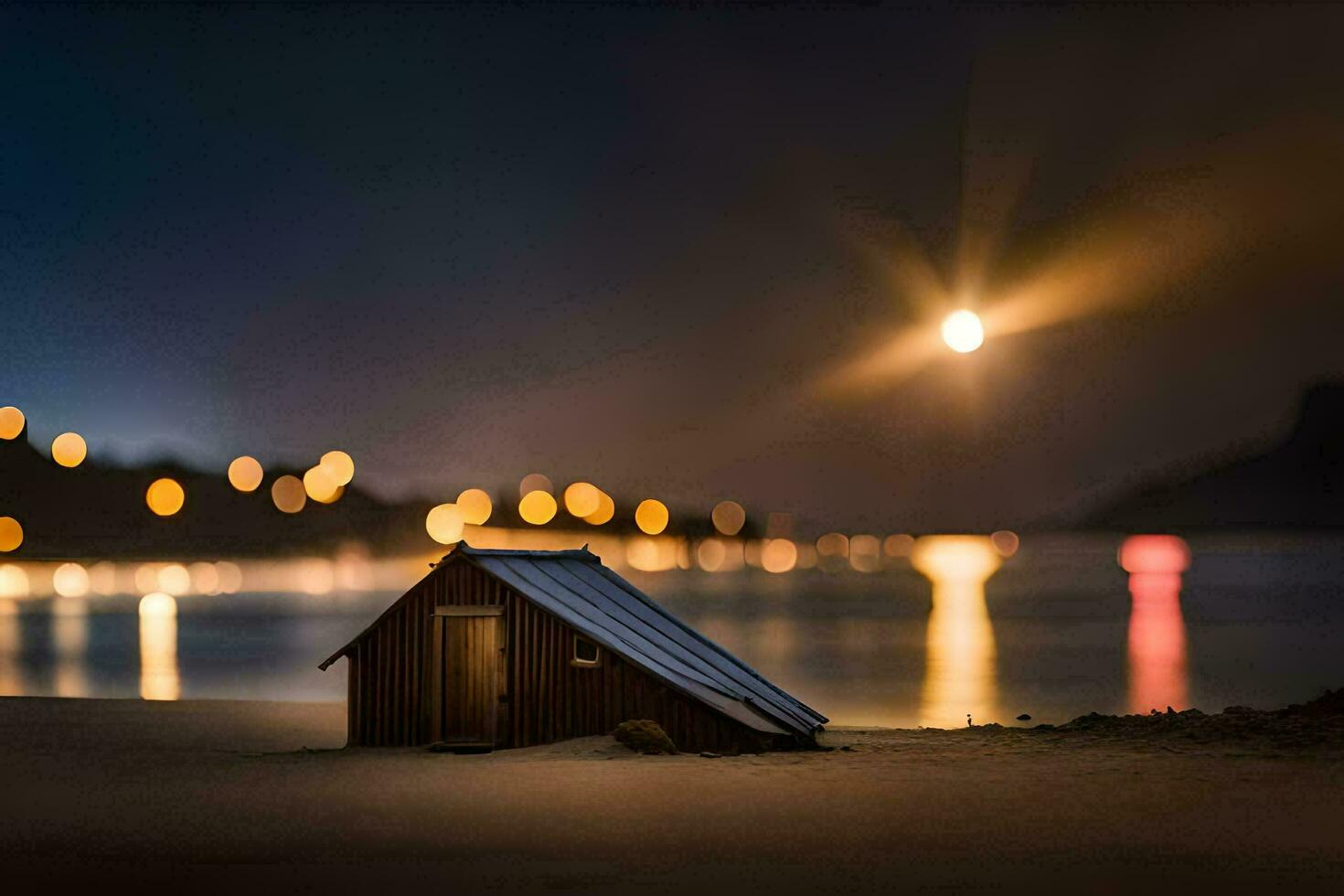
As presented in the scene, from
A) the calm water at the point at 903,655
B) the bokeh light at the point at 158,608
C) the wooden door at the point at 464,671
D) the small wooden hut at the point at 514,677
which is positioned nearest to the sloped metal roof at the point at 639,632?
the small wooden hut at the point at 514,677

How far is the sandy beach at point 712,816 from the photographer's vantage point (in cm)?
1555

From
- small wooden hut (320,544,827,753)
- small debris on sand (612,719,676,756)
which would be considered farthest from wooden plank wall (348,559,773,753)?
small debris on sand (612,719,676,756)

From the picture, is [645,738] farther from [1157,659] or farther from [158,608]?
[158,608]

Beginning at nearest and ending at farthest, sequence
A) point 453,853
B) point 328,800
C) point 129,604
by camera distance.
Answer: point 453,853 → point 328,800 → point 129,604

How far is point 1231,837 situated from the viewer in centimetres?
1731

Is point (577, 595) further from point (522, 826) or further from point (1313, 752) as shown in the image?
point (1313, 752)

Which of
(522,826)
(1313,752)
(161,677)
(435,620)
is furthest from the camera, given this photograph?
(161,677)

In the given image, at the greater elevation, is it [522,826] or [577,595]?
[577,595]

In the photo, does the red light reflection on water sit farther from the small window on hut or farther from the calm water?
the small window on hut

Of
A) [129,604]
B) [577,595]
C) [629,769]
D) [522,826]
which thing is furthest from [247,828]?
[129,604]

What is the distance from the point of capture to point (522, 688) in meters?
25.6

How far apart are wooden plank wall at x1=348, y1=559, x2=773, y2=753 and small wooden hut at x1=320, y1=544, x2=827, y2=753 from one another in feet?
0.05

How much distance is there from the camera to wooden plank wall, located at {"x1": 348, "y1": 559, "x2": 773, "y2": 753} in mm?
25219

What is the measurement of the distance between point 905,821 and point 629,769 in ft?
16.9
